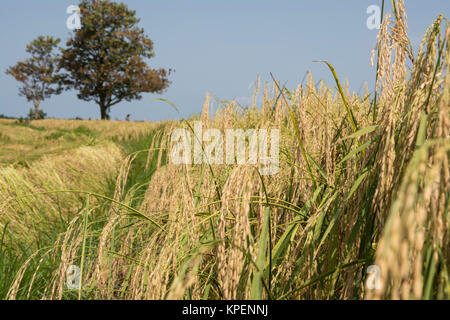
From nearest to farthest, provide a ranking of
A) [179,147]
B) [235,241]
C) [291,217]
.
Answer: [235,241]
[291,217]
[179,147]

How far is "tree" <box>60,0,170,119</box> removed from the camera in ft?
82.1

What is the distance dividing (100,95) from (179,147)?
26.4m

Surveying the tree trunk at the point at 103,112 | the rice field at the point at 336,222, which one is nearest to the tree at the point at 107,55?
the tree trunk at the point at 103,112

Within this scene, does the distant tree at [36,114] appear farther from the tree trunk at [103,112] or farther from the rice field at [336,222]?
the rice field at [336,222]

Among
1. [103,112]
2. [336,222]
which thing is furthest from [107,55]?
[336,222]

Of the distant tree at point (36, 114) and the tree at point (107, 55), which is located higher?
the tree at point (107, 55)

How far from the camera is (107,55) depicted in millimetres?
25312

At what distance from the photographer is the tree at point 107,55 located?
2502 cm

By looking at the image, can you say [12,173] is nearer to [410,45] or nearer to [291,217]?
[291,217]

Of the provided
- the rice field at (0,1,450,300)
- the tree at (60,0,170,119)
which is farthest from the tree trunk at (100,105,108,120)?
the rice field at (0,1,450,300)

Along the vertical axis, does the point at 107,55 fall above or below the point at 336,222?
above

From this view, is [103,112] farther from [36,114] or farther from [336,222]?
[336,222]
